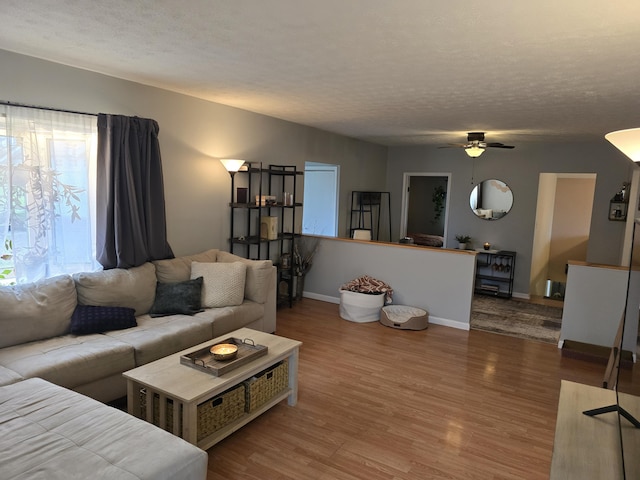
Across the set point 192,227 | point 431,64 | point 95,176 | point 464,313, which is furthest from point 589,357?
point 95,176

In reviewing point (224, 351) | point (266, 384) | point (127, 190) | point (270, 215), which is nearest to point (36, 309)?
point (127, 190)

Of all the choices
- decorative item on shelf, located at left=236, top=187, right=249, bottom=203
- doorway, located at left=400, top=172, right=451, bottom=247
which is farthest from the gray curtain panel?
doorway, located at left=400, top=172, right=451, bottom=247

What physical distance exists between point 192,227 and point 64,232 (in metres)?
1.28

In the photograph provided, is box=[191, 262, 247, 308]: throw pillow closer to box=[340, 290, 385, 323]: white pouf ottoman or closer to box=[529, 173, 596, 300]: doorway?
box=[340, 290, 385, 323]: white pouf ottoman

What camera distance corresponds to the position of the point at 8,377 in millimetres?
2352

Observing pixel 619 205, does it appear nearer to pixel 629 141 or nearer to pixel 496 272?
pixel 496 272

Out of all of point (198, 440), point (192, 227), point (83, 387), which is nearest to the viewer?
point (198, 440)

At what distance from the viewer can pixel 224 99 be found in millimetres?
4336

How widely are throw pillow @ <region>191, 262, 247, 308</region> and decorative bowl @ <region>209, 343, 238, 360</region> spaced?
114 cm

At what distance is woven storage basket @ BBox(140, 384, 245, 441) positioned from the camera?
241cm

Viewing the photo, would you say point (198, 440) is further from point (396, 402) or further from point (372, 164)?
point (372, 164)

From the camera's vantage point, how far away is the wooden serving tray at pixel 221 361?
8.20 ft

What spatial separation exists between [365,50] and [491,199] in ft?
17.2

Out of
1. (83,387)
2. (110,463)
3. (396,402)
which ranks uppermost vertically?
(110,463)
